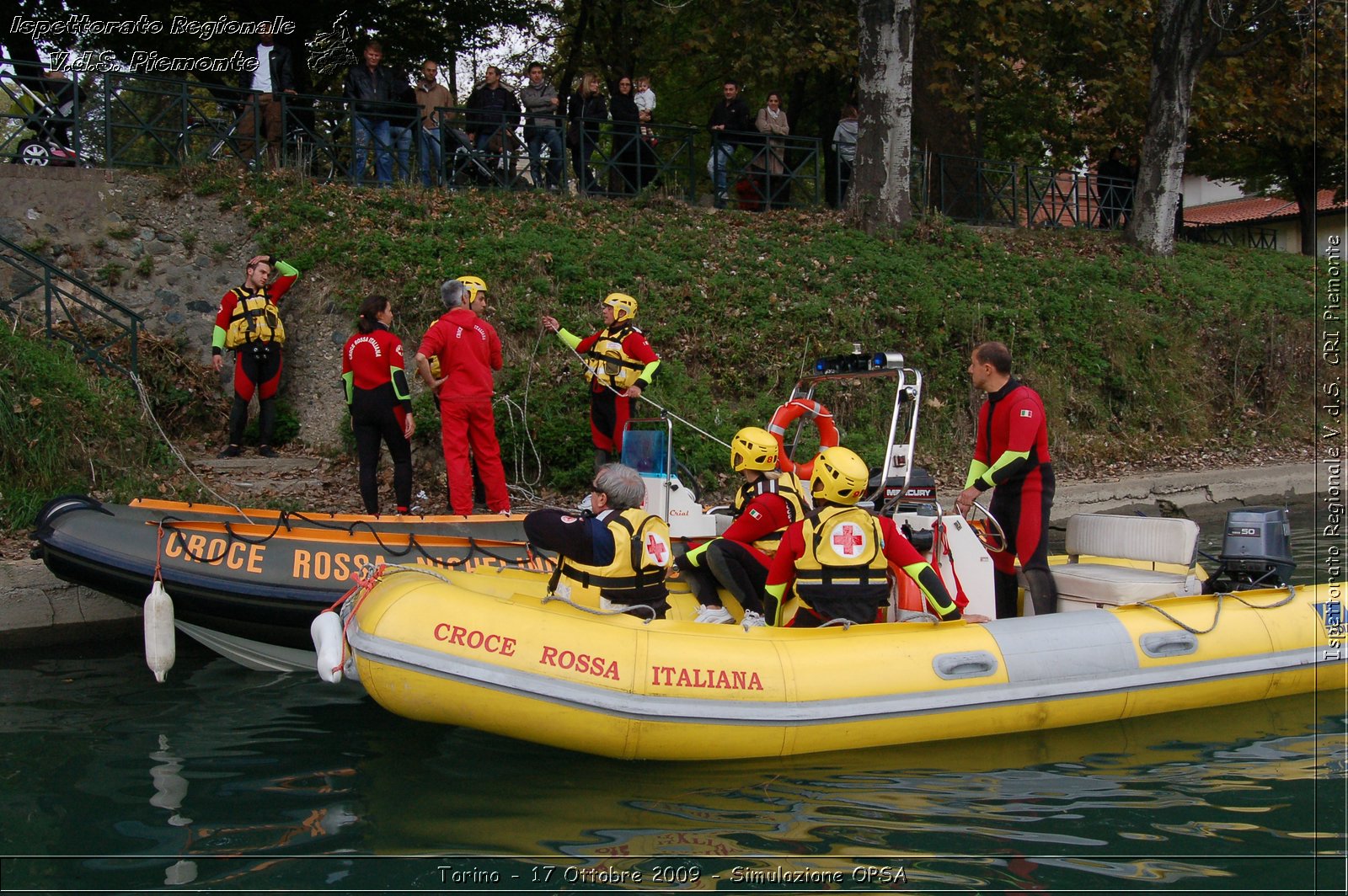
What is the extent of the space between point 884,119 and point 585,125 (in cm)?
370

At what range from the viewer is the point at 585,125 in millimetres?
14078

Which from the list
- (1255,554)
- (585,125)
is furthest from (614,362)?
(585,125)

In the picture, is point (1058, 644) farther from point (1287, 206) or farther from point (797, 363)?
point (1287, 206)

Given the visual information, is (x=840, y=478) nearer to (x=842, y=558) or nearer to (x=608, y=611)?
(x=842, y=558)

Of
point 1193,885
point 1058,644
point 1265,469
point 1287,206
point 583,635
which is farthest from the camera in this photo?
point 1287,206

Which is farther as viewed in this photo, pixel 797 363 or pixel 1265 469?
pixel 1265 469

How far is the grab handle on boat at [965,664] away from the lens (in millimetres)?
5574

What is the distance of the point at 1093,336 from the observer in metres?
14.4

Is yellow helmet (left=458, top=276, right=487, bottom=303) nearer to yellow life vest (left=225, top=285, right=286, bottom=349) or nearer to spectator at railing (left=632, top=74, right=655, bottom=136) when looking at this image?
yellow life vest (left=225, top=285, right=286, bottom=349)

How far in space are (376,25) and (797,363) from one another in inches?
350

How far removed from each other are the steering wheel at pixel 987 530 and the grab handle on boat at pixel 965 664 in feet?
2.71

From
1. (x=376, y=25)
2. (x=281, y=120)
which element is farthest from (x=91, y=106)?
(x=376, y=25)

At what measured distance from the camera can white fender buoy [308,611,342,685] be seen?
17.3 feet

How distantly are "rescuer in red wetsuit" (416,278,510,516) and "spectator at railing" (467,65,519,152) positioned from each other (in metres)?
5.82
